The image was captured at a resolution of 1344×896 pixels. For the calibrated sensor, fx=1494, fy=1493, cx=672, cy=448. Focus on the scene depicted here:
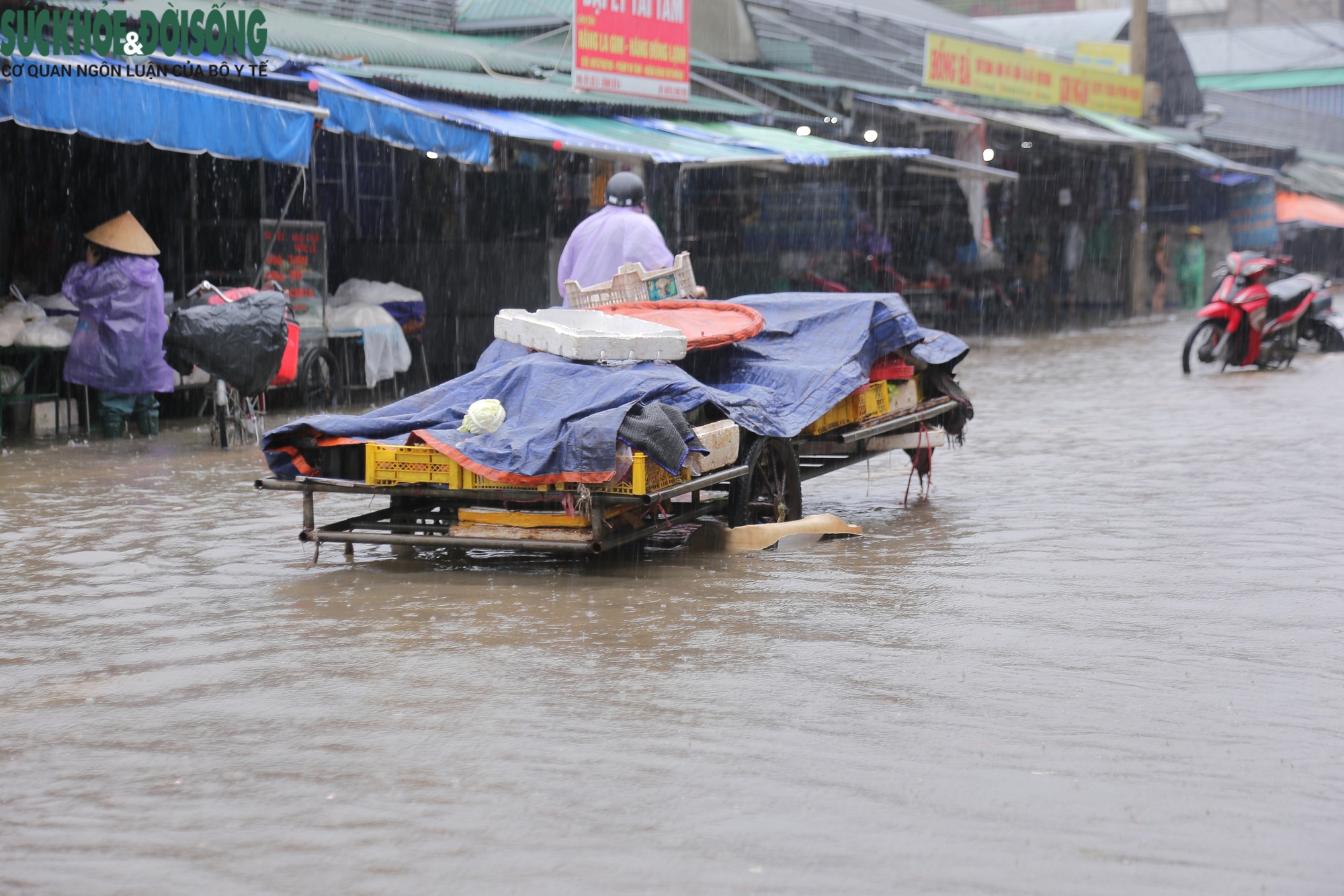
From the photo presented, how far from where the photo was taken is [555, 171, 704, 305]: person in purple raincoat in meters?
8.91

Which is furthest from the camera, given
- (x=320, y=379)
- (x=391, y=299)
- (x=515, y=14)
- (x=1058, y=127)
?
(x=1058, y=127)

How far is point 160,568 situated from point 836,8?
2194 centimetres

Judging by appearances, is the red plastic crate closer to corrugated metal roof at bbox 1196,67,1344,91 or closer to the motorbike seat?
the motorbike seat

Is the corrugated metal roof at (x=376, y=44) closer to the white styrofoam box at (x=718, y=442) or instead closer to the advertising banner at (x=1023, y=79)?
the advertising banner at (x=1023, y=79)

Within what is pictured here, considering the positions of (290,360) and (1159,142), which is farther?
(1159,142)

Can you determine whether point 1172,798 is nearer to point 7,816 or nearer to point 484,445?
point 7,816

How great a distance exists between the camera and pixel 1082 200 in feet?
94.9

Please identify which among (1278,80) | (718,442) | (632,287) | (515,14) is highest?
(1278,80)

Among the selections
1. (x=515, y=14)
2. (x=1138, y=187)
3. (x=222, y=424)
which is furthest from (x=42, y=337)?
(x=1138, y=187)

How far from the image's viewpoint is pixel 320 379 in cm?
1309

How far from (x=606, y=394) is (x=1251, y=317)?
12.4 metres

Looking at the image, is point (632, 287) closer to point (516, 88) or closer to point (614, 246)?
point (614, 246)

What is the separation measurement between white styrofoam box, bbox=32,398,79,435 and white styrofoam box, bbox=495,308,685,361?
231 inches

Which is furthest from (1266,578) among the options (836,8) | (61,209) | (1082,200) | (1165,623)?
(1082,200)
